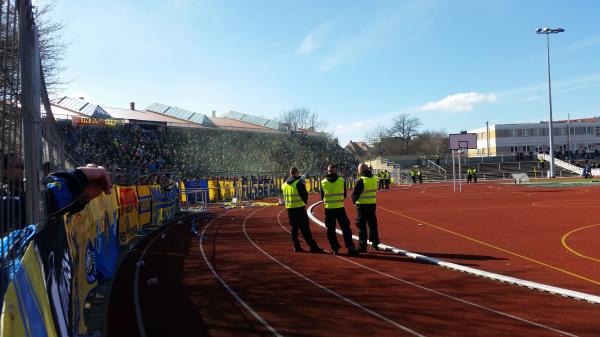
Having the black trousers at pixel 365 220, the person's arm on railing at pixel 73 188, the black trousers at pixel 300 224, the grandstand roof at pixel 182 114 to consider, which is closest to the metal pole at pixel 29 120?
the person's arm on railing at pixel 73 188

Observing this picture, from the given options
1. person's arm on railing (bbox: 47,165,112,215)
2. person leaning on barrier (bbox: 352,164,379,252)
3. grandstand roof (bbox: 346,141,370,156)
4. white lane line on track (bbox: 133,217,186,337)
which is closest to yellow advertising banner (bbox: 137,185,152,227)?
white lane line on track (bbox: 133,217,186,337)

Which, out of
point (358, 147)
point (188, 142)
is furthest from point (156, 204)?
point (358, 147)

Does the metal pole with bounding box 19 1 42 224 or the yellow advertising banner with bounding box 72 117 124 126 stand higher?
the yellow advertising banner with bounding box 72 117 124 126

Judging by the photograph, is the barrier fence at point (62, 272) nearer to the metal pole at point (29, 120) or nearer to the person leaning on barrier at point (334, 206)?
the metal pole at point (29, 120)

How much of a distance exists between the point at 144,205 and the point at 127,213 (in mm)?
2781

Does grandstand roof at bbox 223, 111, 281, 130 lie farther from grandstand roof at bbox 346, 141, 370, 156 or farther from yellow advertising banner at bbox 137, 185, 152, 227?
yellow advertising banner at bbox 137, 185, 152, 227

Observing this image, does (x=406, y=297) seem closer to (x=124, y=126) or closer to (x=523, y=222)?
(x=523, y=222)

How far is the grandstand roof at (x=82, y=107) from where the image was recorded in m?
51.5

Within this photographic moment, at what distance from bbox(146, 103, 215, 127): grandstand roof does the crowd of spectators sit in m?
5.22

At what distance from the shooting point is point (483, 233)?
12.8m

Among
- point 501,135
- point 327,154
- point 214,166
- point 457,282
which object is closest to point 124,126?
point 214,166

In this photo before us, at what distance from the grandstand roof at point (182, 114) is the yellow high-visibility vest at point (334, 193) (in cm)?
5356

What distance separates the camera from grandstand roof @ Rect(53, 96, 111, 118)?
5148 centimetres

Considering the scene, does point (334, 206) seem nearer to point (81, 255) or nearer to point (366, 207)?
point (366, 207)
